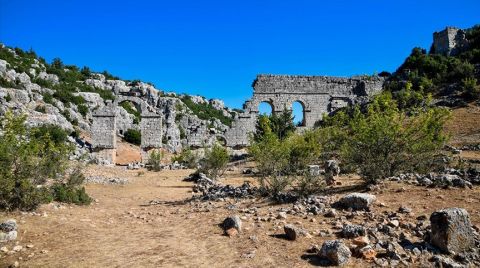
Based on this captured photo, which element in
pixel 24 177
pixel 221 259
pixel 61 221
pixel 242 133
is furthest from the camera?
pixel 242 133

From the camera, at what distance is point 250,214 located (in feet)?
21.2

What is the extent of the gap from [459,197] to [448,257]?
2736 mm

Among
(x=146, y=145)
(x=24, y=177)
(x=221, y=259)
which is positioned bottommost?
(x=221, y=259)

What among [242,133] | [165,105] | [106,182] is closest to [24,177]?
[106,182]

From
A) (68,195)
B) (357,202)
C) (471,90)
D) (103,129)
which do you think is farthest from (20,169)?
(471,90)

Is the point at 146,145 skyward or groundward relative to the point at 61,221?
skyward

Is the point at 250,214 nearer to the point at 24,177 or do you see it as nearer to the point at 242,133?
the point at 24,177

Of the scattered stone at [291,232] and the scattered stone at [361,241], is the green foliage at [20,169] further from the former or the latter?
the scattered stone at [361,241]

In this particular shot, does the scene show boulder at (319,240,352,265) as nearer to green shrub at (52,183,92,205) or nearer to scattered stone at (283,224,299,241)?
scattered stone at (283,224,299,241)

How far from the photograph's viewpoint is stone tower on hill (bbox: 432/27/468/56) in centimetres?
3697

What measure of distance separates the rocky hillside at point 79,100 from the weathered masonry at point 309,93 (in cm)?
523

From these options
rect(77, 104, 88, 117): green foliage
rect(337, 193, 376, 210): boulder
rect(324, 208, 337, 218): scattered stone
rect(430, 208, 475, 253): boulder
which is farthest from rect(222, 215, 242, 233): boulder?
rect(77, 104, 88, 117): green foliage

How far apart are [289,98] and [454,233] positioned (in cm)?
2408

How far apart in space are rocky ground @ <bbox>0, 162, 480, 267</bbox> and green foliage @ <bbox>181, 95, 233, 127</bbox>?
41.0 meters
